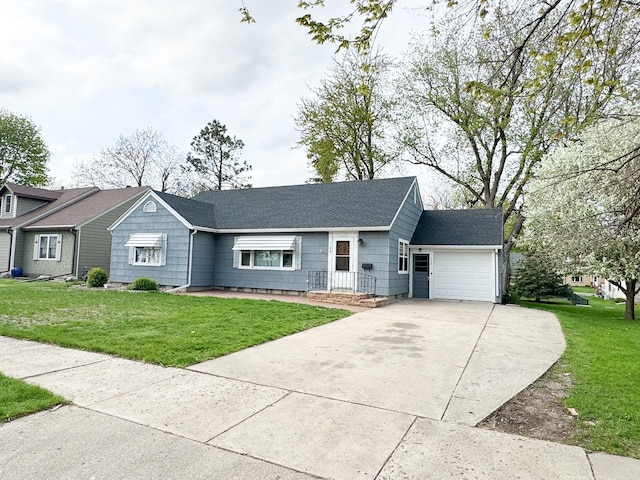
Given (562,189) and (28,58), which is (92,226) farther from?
(562,189)

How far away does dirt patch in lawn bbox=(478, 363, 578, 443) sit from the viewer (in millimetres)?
3295

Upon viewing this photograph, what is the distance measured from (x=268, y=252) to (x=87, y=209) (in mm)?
12935

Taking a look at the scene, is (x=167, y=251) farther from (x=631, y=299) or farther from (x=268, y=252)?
(x=631, y=299)

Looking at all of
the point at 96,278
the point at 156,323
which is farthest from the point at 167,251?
→ the point at 156,323

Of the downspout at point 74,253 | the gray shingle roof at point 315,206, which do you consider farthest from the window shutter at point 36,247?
the gray shingle roof at point 315,206

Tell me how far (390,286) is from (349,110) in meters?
14.4

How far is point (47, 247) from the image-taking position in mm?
20219

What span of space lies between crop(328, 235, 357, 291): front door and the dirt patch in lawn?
9.18m

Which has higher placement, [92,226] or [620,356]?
[92,226]

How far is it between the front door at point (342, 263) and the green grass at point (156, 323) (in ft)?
9.26

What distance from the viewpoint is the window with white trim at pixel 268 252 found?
1451 cm

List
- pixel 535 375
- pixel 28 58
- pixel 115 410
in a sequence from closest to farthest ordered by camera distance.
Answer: pixel 115 410 < pixel 535 375 < pixel 28 58

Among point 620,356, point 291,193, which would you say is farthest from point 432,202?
point 620,356

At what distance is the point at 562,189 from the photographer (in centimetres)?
1353
